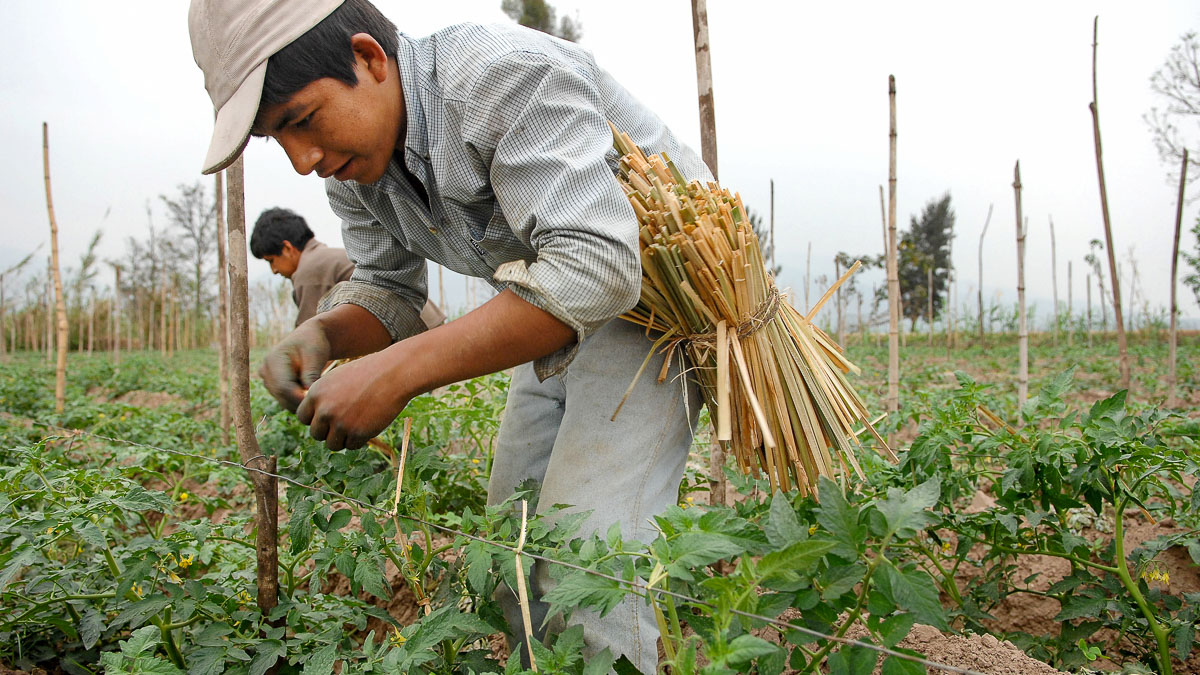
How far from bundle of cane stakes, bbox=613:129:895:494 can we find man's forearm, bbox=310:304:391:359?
67 centimetres

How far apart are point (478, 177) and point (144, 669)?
97 centimetres

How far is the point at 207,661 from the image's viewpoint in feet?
4.35

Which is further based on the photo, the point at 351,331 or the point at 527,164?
the point at 351,331

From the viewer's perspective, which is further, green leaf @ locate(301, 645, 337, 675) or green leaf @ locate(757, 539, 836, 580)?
green leaf @ locate(301, 645, 337, 675)

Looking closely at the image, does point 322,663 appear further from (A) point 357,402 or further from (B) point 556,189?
(B) point 556,189

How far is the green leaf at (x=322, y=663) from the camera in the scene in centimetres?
116

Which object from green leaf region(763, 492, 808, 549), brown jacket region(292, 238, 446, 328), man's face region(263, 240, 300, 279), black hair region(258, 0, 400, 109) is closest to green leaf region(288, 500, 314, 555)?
black hair region(258, 0, 400, 109)

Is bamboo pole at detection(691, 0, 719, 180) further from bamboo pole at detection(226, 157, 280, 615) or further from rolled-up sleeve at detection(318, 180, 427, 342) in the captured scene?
bamboo pole at detection(226, 157, 280, 615)

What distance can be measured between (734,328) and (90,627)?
1.46 meters

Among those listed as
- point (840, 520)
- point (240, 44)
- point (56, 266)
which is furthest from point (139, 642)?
point (56, 266)

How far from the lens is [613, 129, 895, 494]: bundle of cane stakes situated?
4.40 feet

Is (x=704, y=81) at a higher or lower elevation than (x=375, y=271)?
higher

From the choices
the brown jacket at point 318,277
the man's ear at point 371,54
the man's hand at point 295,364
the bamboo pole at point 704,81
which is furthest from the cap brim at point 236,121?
the brown jacket at point 318,277

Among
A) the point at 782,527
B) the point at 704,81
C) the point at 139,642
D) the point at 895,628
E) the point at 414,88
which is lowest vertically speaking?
the point at 139,642
